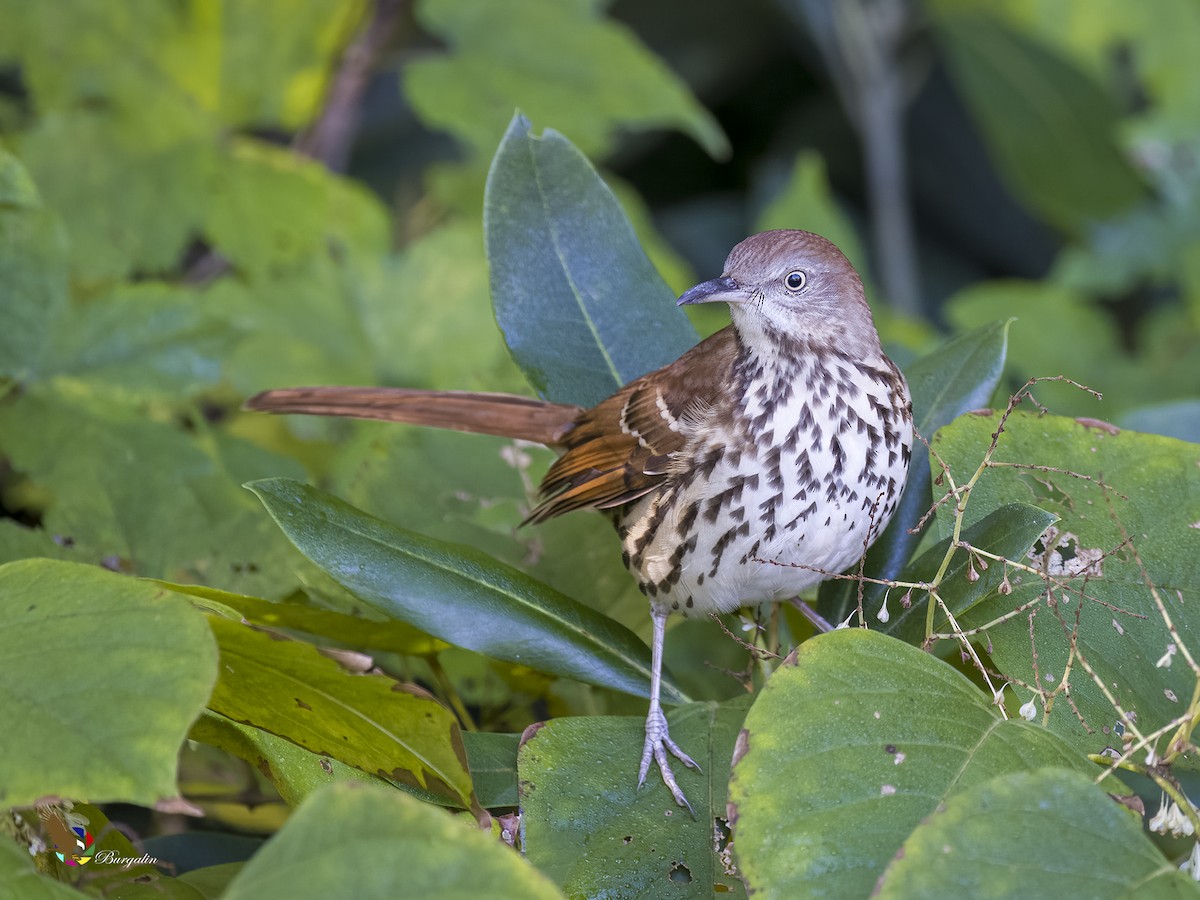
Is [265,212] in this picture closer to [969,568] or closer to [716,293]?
[716,293]

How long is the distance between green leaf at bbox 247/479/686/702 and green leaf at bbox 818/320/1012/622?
339mm

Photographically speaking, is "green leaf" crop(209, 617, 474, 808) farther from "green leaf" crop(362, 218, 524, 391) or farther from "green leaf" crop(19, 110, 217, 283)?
"green leaf" crop(19, 110, 217, 283)

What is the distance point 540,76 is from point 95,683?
2.41 metres

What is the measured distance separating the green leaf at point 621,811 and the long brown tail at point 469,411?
2.24ft

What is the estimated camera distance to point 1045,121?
4.47m

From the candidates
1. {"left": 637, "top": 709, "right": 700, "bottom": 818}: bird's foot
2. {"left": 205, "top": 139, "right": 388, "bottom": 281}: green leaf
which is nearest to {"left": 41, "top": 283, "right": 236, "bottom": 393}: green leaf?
{"left": 205, "top": 139, "right": 388, "bottom": 281}: green leaf

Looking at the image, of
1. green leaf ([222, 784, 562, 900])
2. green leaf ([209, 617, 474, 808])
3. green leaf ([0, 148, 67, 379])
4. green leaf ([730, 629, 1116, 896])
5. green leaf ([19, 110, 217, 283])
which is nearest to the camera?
green leaf ([222, 784, 562, 900])

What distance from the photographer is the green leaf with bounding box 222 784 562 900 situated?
0.99 m

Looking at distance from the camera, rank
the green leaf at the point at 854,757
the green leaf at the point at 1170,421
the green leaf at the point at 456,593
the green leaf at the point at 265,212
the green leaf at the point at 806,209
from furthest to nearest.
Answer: the green leaf at the point at 806,209 < the green leaf at the point at 265,212 < the green leaf at the point at 1170,421 < the green leaf at the point at 456,593 < the green leaf at the point at 854,757

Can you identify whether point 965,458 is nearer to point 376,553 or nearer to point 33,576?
point 376,553

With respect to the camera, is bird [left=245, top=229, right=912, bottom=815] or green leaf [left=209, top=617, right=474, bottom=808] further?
bird [left=245, top=229, right=912, bottom=815]

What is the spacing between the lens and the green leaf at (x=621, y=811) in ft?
4.55

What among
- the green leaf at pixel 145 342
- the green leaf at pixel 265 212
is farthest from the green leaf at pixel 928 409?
the green leaf at pixel 265 212

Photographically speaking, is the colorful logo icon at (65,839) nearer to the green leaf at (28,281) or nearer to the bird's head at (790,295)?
the green leaf at (28,281)
